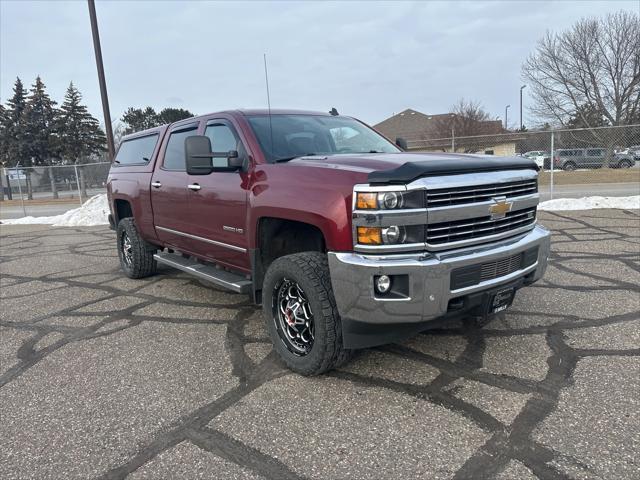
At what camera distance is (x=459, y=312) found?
3115 millimetres

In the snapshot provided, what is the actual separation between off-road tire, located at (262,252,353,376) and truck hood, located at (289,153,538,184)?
683mm

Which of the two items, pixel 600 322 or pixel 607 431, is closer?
pixel 607 431

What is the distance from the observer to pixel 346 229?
298 cm

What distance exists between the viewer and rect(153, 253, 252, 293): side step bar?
4.08 metres

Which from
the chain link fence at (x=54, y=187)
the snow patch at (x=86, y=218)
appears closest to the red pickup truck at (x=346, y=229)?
the snow patch at (x=86, y=218)

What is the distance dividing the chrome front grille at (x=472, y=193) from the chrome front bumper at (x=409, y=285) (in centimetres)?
32

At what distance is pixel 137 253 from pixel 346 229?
13.9ft

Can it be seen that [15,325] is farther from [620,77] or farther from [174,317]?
[620,77]

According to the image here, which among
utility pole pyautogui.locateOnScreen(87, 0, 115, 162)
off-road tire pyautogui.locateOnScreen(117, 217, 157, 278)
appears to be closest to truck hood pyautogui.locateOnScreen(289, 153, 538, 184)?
off-road tire pyautogui.locateOnScreen(117, 217, 157, 278)

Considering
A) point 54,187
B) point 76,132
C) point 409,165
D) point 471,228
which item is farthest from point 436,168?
point 76,132

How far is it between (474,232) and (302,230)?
1350mm

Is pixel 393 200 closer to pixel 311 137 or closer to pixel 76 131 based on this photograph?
pixel 311 137

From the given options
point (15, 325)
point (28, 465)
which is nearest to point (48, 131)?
point (15, 325)

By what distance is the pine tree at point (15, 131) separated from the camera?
1521 inches
